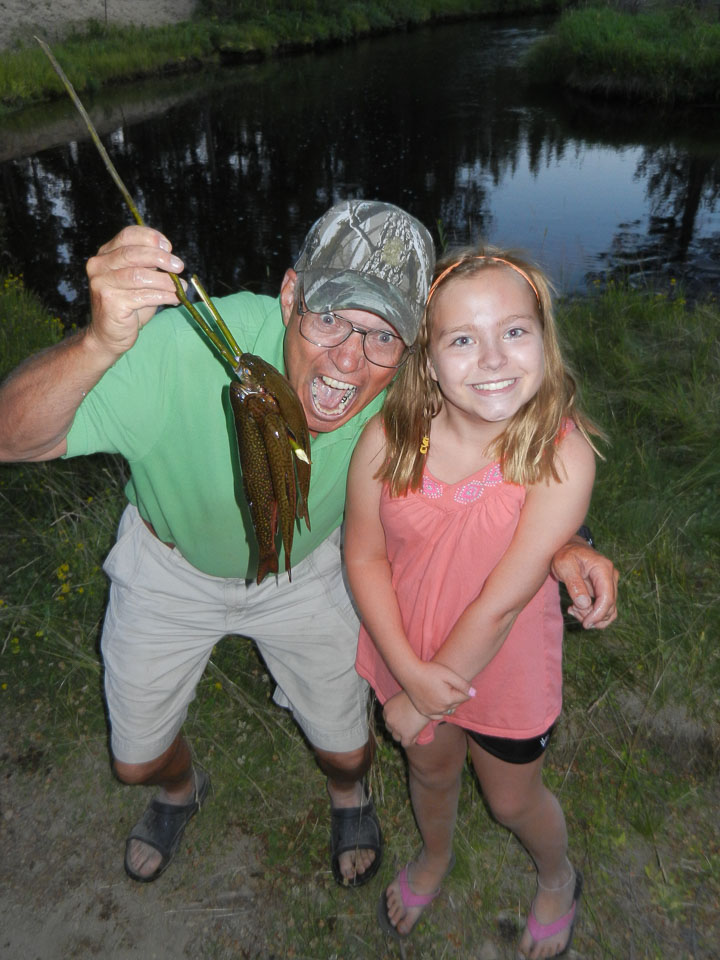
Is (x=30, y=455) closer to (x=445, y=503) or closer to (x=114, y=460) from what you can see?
(x=445, y=503)

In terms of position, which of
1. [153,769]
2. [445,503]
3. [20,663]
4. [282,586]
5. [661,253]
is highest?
[445,503]

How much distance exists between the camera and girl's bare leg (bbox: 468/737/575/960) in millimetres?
2104

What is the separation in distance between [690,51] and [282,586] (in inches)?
761

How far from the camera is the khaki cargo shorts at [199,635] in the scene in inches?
92.9

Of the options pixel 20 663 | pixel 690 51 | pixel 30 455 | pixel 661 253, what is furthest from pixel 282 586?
pixel 690 51

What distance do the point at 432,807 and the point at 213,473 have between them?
129cm

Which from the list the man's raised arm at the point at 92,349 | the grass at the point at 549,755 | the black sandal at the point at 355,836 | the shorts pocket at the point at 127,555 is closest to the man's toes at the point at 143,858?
the grass at the point at 549,755

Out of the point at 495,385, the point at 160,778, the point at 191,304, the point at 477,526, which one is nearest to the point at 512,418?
the point at 495,385

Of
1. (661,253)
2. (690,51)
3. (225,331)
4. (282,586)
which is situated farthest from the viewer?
(690,51)

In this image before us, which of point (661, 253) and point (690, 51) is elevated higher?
point (690, 51)

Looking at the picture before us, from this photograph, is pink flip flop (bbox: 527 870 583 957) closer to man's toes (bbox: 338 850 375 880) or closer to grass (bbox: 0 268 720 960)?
grass (bbox: 0 268 720 960)

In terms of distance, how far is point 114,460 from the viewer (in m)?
4.45

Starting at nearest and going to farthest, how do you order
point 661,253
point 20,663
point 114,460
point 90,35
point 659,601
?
point 659,601
point 20,663
point 114,460
point 661,253
point 90,35

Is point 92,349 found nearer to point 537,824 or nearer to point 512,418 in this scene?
point 512,418
